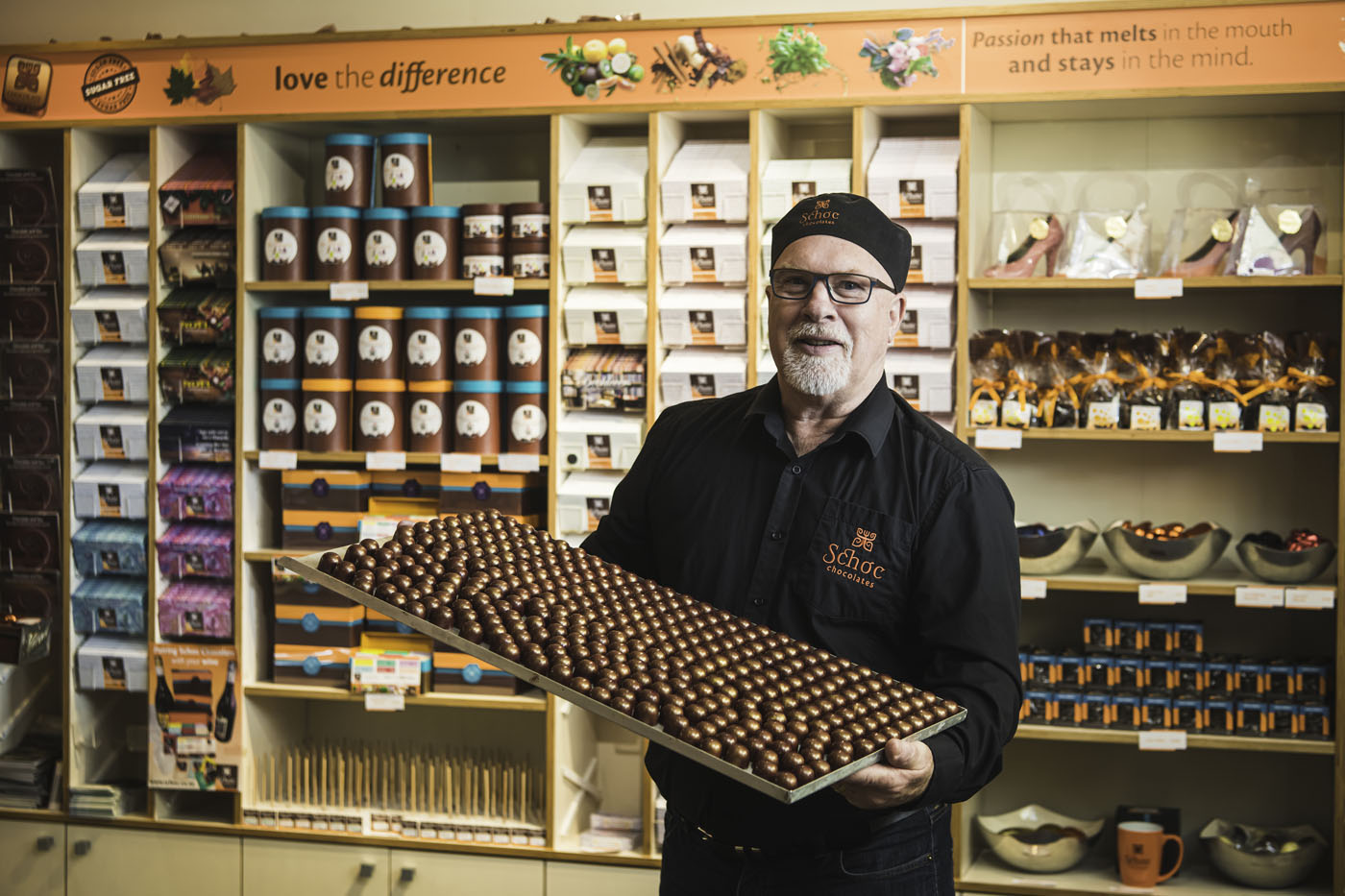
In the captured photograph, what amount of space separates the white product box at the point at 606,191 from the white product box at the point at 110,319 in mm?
1376

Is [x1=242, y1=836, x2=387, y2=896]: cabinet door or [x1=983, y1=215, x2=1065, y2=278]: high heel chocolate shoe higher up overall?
[x1=983, y1=215, x2=1065, y2=278]: high heel chocolate shoe

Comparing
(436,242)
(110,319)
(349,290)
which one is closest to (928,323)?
(436,242)

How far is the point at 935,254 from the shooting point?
11.6 ft

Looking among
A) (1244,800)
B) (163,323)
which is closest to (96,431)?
(163,323)

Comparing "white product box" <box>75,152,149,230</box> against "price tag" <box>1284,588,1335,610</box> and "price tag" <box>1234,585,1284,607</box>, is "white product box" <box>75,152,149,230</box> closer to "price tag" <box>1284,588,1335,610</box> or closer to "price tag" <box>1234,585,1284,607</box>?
"price tag" <box>1234,585,1284,607</box>

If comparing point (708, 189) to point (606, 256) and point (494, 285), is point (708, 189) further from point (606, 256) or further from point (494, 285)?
point (494, 285)

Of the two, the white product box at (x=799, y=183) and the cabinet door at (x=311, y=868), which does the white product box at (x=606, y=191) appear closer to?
the white product box at (x=799, y=183)

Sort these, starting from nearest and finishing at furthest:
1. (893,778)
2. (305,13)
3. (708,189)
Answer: (893,778), (708,189), (305,13)

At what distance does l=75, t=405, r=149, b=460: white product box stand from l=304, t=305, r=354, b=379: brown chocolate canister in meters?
0.58

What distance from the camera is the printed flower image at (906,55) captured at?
3475 millimetres

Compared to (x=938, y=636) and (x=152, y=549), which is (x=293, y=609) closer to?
(x=152, y=549)

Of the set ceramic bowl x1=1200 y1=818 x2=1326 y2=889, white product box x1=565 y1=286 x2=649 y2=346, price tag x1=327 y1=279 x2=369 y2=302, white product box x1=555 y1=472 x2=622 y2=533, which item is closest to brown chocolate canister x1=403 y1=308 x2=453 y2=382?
price tag x1=327 y1=279 x2=369 y2=302

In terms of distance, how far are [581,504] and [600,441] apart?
0.19 m

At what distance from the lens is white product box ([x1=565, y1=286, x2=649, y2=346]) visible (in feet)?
12.2
